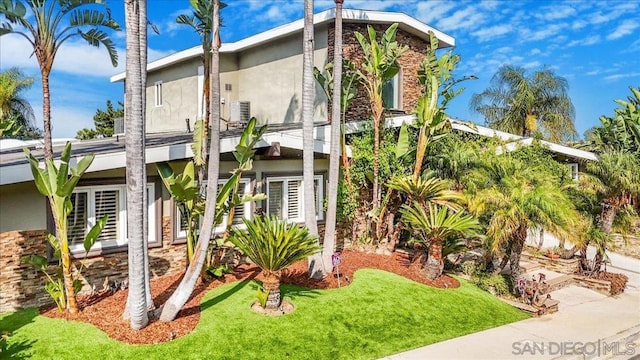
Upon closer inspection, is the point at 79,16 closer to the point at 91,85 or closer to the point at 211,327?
the point at 211,327

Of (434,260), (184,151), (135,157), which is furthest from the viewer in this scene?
(434,260)

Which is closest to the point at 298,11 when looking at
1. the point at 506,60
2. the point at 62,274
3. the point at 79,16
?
the point at 79,16

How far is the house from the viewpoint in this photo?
9547 millimetres

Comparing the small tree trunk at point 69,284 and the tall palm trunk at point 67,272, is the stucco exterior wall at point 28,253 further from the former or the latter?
the small tree trunk at point 69,284

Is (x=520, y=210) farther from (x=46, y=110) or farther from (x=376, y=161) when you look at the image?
(x=46, y=110)

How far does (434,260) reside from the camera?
1287 centimetres

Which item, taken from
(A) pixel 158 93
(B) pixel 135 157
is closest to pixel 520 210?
(B) pixel 135 157

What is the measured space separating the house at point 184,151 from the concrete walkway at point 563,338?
22.2ft

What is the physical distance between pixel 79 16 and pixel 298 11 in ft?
35.0

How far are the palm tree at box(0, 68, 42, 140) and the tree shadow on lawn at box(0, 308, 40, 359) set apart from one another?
23.2 meters

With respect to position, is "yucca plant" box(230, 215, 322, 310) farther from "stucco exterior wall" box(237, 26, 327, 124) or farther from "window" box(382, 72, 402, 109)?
"window" box(382, 72, 402, 109)

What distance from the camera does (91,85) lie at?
1166 inches

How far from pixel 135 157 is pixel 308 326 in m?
4.75

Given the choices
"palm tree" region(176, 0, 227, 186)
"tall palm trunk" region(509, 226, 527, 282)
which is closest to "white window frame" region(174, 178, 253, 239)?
"palm tree" region(176, 0, 227, 186)
